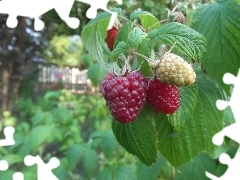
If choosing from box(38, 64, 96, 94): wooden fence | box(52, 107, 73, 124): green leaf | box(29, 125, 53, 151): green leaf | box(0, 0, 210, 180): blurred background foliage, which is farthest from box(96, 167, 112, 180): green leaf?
box(38, 64, 96, 94): wooden fence

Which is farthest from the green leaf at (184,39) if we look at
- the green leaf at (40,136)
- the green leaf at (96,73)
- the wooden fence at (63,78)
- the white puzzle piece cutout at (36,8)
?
the wooden fence at (63,78)

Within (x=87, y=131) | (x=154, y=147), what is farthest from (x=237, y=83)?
(x=87, y=131)

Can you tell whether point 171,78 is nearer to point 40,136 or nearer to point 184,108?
point 184,108

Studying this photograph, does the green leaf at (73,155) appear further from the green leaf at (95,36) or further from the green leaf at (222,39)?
the green leaf at (222,39)

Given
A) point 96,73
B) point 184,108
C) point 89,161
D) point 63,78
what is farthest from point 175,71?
point 63,78

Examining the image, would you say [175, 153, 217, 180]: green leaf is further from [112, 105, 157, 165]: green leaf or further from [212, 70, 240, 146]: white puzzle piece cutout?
[212, 70, 240, 146]: white puzzle piece cutout
